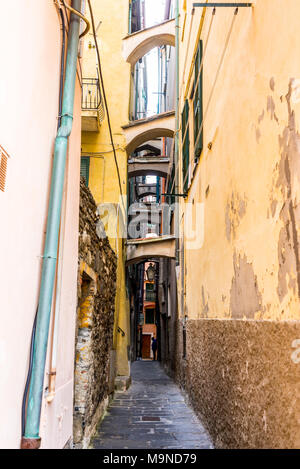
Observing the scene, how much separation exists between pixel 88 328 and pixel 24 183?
10.7 feet

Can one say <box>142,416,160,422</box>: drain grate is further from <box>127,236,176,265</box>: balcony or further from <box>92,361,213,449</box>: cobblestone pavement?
<box>127,236,176,265</box>: balcony

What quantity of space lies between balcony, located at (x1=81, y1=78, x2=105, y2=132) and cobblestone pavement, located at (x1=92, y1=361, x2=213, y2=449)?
7.18 meters

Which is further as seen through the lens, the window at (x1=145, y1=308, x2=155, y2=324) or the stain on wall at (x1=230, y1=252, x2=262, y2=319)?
the window at (x1=145, y1=308, x2=155, y2=324)

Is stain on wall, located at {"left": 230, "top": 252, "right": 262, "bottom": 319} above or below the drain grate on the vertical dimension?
above

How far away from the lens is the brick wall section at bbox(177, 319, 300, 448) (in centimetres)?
254

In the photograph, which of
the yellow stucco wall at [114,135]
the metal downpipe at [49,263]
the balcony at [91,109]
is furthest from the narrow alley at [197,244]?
the balcony at [91,109]

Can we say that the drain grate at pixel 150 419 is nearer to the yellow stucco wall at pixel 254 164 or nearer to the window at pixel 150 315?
the yellow stucco wall at pixel 254 164

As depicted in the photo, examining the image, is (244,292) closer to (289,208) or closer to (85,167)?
(289,208)

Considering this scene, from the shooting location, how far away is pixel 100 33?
502 inches

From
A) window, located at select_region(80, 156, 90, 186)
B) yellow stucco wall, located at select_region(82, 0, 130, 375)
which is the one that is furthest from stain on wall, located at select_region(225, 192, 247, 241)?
window, located at select_region(80, 156, 90, 186)

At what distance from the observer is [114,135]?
12.1 meters

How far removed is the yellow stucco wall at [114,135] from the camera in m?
10.7

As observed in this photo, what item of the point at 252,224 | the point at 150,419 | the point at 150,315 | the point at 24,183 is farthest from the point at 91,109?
the point at 150,315

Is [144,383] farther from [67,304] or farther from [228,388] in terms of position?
[67,304]
